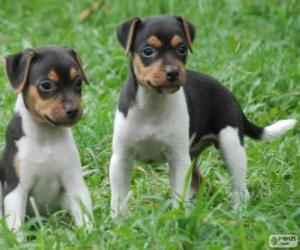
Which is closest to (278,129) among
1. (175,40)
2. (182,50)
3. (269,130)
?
(269,130)

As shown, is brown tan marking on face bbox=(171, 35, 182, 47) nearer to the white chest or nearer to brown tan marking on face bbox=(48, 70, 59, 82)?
the white chest

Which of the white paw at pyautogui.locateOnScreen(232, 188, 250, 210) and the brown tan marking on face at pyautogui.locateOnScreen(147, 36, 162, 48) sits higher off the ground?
the brown tan marking on face at pyautogui.locateOnScreen(147, 36, 162, 48)

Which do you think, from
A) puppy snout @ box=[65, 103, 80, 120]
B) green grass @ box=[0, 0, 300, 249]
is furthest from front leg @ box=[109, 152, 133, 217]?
puppy snout @ box=[65, 103, 80, 120]

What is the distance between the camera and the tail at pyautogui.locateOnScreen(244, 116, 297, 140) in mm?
8969

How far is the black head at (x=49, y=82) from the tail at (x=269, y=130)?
1.98 meters

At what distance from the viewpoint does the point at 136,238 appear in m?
7.02

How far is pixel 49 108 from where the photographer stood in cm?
748

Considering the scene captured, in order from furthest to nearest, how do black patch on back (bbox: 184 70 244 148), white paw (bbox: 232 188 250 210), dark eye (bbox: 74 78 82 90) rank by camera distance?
black patch on back (bbox: 184 70 244 148) → white paw (bbox: 232 188 250 210) → dark eye (bbox: 74 78 82 90)

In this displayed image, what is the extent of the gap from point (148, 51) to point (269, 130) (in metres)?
1.82

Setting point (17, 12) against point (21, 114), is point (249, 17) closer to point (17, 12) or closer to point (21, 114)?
point (17, 12)

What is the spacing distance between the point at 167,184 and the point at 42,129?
1725mm

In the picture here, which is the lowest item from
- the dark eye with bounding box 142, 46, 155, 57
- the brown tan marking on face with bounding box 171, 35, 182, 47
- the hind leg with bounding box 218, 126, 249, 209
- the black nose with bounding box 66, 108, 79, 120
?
the hind leg with bounding box 218, 126, 249, 209

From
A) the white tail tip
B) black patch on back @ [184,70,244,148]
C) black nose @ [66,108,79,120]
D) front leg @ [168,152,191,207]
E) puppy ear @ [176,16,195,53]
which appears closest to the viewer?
black nose @ [66,108,79,120]

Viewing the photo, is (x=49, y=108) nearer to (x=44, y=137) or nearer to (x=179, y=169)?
(x=44, y=137)
